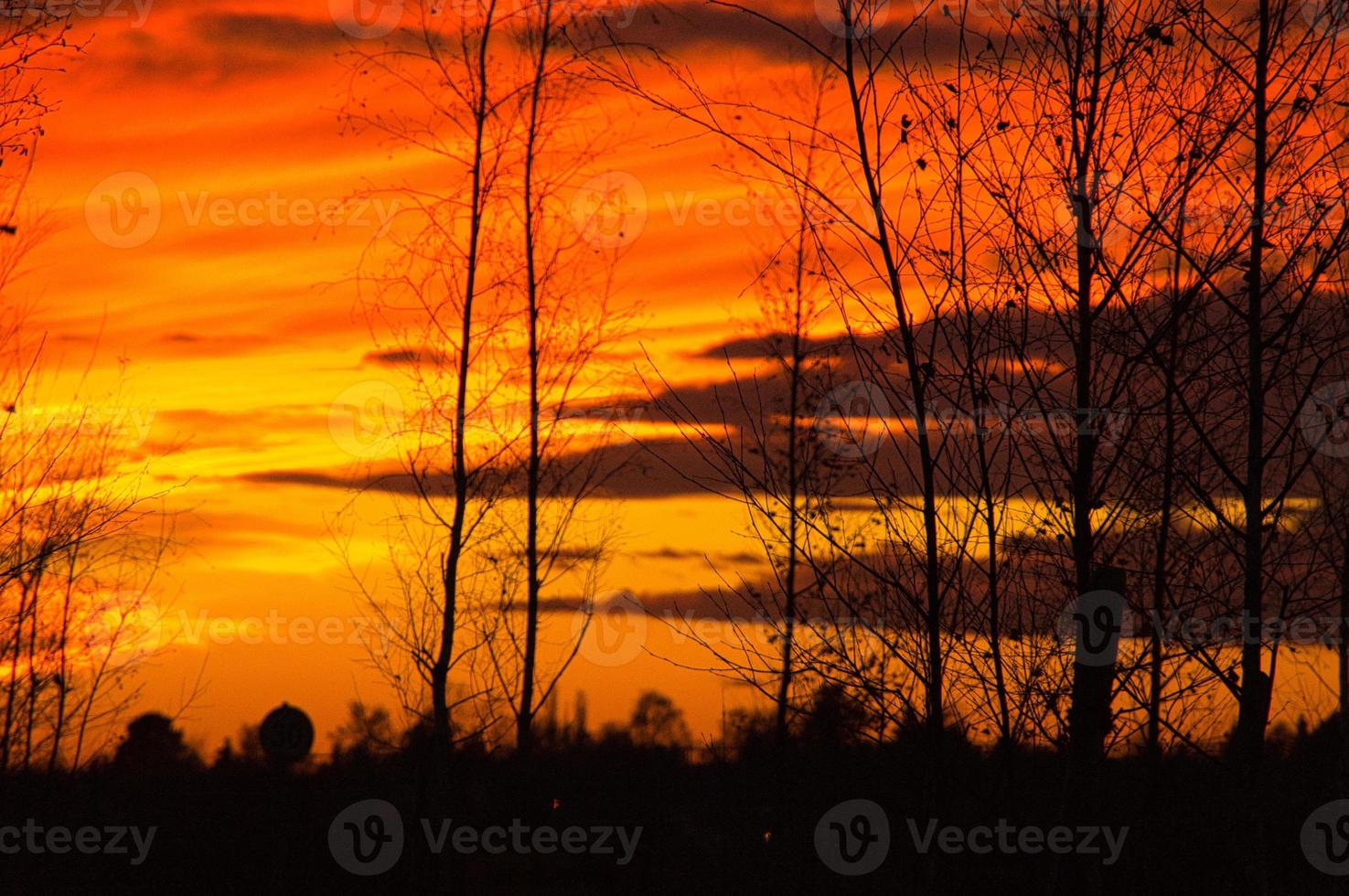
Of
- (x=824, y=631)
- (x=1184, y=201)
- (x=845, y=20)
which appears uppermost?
(x=845, y=20)

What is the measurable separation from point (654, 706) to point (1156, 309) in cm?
3096

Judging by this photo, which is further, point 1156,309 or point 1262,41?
point 1156,309

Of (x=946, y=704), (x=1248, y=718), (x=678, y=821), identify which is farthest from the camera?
(x=678, y=821)

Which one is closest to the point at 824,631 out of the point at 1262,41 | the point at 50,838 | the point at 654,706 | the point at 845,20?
the point at 845,20

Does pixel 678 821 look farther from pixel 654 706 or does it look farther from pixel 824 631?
pixel 824 631

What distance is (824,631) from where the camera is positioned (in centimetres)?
579

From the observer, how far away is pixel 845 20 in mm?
4891

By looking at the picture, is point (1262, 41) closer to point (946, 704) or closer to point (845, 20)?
point (845, 20)

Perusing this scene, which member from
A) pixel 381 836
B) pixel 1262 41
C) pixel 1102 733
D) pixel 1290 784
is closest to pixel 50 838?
pixel 381 836

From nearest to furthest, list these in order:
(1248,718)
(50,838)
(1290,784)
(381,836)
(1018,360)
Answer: (1248,718) → (1018,360) → (1290,784) → (50,838) → (381,836)

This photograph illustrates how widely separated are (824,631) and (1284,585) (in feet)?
7.41

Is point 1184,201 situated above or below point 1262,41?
below

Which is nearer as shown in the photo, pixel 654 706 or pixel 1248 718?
pixel 1248 718

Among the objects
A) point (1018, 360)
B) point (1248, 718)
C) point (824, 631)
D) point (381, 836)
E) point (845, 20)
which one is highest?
point (845, 20)
